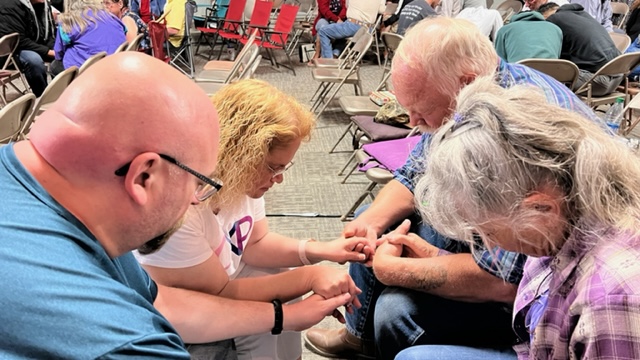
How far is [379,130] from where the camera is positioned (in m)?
3.13

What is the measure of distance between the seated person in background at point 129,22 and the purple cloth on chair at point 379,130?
304 centimetres

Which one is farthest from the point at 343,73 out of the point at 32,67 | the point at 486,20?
the point at 32,67

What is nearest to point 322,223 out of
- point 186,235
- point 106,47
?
point 186,235

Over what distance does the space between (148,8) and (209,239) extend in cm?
637

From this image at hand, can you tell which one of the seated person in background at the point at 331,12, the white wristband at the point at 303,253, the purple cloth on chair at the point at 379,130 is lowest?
the seated person in background at the point at 331,12

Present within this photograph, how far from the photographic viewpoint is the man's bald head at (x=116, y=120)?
0.72 m

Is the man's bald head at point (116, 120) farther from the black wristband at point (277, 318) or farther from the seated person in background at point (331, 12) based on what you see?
the seated person in background at point (331, 12)

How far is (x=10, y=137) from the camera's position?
2844 millimetres

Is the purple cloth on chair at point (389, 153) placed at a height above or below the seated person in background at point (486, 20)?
below

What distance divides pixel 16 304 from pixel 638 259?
36.8 inches

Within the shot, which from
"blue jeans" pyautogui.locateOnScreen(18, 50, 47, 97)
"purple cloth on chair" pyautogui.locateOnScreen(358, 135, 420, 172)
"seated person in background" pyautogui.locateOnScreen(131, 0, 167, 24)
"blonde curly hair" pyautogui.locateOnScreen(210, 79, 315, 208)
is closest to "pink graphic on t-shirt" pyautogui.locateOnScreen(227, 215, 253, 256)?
"blonde curly hair" pyautogui.locateOnScreen(210, 79, 315, 208)

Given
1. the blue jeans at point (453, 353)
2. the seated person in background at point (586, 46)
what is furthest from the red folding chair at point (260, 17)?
the blue jeans at point (453, 353)

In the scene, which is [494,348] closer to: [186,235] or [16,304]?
[186,235]

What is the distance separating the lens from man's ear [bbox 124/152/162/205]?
2.42 ft
